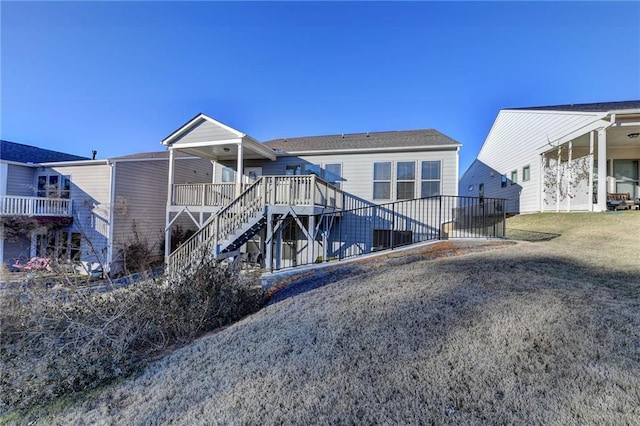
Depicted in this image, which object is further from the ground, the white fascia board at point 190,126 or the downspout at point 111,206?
the white fascia board at point 190,126

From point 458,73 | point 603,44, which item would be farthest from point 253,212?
point 603,44

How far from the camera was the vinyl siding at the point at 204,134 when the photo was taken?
35.4 feet

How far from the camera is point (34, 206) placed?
13.2 m

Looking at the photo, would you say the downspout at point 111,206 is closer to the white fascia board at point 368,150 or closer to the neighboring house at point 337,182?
the neighboring house at point 337,182

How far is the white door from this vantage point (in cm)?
1307

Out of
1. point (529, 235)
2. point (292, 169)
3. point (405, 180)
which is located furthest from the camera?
point (292, 169)

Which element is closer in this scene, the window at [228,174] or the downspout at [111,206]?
the downspout at [111,206]

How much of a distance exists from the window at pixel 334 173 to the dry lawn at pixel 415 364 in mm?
8250

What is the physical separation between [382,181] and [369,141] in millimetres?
2000

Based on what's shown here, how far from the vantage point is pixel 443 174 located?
11.0 metres

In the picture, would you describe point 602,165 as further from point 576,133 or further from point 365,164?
point 365,164

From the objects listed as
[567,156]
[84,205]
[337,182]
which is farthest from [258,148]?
[567,156]

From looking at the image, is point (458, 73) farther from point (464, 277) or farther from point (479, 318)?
point (479, 318)

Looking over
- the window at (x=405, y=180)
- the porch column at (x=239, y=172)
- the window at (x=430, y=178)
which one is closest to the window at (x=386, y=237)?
the window at (x=405, y=180)
